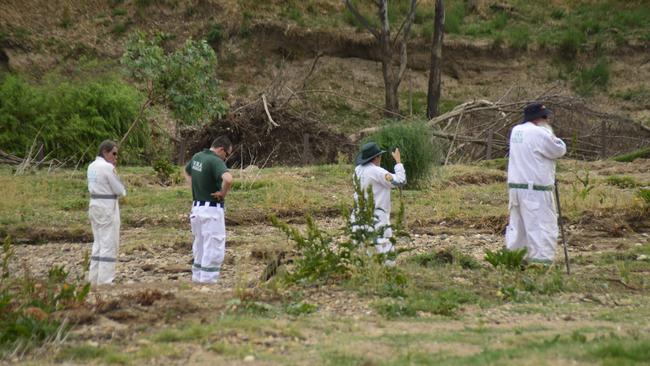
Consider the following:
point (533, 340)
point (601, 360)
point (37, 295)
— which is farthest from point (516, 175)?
point (37, 295)

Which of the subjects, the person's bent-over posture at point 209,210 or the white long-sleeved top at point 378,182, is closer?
the person's bent-over posture at point 209,210

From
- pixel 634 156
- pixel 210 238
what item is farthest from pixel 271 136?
pixel 210 238

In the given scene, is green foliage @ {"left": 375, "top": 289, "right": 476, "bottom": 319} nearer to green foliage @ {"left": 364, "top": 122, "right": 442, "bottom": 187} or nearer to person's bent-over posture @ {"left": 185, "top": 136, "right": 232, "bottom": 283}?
person's bent-over posture @ {"left": 185, "top": 136, "right": 232, "bottom": 283}

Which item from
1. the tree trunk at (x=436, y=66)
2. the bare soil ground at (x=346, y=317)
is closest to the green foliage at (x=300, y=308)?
the bare soil ground at (x=346, y=317)

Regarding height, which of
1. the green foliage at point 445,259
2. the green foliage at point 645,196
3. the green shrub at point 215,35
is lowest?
the green foliage at point 445,259

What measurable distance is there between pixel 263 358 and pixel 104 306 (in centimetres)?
183

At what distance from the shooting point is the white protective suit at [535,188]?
34.1ft

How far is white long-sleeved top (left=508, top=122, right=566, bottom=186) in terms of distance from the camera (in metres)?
10.4

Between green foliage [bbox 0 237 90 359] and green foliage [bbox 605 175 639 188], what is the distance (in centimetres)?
1262

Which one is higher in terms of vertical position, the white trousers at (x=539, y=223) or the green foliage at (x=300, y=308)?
the white trousers at (x=539, y=223)

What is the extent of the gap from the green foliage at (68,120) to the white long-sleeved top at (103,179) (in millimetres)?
12380

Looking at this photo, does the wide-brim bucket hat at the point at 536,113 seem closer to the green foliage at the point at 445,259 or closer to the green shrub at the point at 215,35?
the green foliage at the point at 445,259

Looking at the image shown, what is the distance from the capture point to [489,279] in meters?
9.84

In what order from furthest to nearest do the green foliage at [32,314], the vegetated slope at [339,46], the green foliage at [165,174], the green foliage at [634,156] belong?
the vegetated slope at [339,46] → the green foliage at [634,156] → the green foliage at [165,174] → the green foliage at [32,314]
